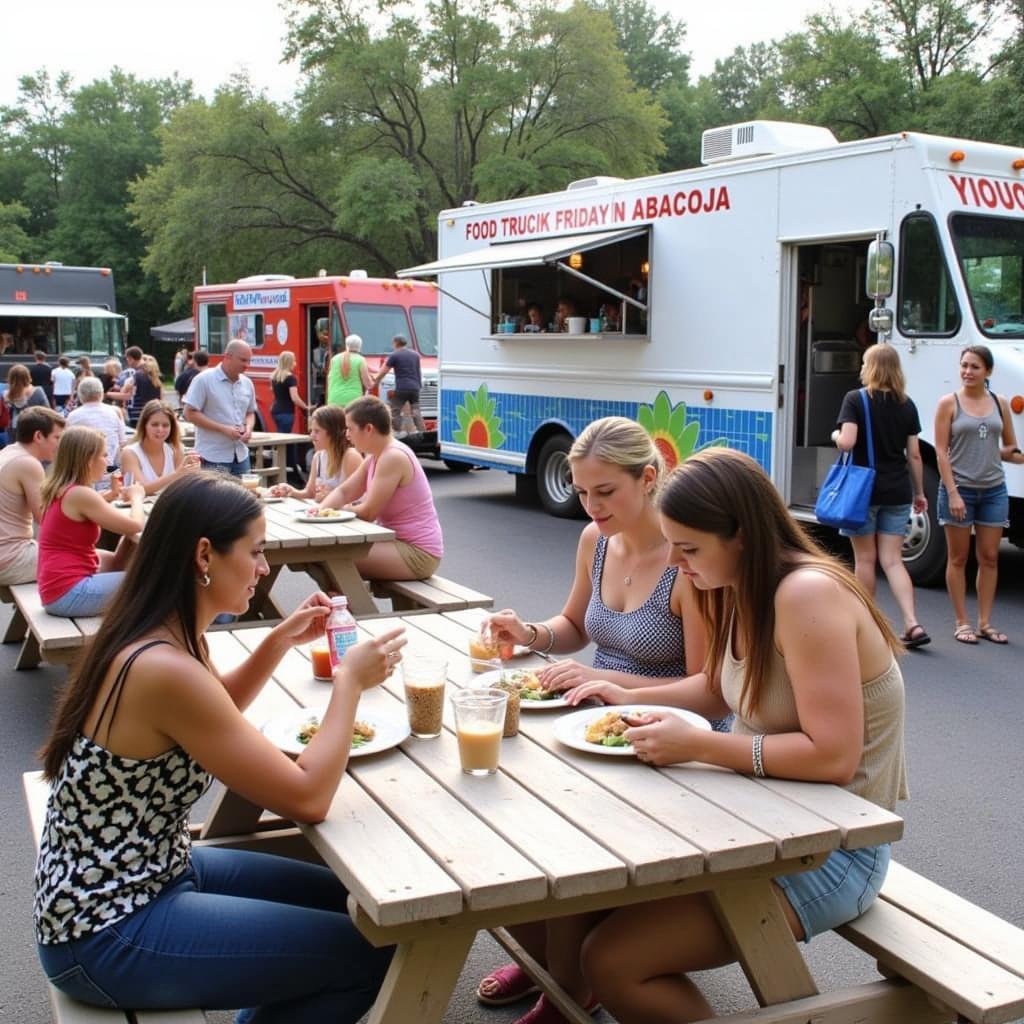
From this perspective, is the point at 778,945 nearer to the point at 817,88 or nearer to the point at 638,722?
the point at 638,722

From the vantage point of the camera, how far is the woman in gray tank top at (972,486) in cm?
705

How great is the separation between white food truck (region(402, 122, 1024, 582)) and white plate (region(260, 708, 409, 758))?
631 cm

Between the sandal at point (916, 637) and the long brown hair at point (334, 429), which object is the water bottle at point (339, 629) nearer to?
the long brown hair at point (334, 429)

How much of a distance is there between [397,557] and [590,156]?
24436mm

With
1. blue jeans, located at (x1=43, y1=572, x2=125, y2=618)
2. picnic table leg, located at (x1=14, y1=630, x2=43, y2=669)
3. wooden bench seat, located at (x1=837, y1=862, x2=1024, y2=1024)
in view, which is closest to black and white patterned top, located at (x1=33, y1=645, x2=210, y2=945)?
wooden bench seat, located at (x1=837, y1=862, x2=1024, y2=1024)

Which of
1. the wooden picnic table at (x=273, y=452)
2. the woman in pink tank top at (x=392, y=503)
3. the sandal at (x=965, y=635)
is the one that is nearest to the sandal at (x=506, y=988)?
the woman in pink tank top at (x=392, y=503)

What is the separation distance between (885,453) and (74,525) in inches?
179

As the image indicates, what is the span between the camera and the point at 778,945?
2.42m

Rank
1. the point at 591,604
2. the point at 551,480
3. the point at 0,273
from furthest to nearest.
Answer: the point at 0,273, the point at 551,480, the point at 591,604

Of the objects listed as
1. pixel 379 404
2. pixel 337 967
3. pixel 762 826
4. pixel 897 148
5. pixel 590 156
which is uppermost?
pixel 590 156

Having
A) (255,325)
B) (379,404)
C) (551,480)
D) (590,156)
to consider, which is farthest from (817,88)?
(379,404)

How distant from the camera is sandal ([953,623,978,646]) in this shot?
277 inches

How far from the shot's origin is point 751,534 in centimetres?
252

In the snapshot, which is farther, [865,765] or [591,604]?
[591,604]
